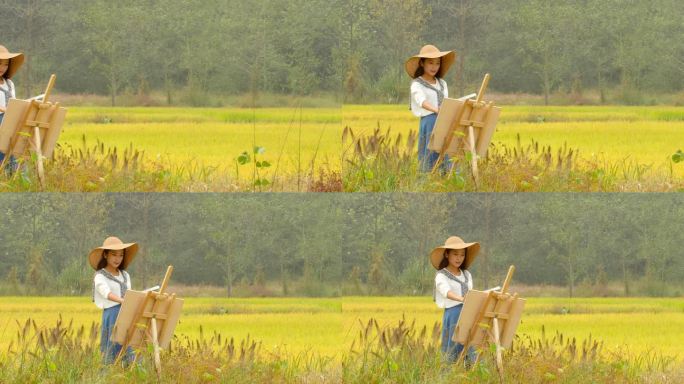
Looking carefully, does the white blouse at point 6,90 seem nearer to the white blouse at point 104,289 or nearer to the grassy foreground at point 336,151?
the grassy foreground at point 336,151

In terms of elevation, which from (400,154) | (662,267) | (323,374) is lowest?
(323,374)

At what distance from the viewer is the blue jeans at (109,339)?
16891mm

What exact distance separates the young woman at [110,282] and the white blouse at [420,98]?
310 cm

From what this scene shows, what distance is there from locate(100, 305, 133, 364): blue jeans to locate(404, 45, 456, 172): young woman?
3383 millimetres

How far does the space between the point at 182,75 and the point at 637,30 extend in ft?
16.2

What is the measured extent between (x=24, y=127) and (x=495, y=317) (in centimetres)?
495

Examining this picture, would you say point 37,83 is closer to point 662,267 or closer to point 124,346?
point 124,346

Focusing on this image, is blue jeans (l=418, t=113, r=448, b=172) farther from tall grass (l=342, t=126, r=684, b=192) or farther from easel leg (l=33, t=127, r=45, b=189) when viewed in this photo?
easel leg (l=33, t=127, r=45, b=189)

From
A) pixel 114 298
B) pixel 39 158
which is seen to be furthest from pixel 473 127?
pixel 39 158

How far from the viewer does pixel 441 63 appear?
56.9 feet

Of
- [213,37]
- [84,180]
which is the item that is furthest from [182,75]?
[84,180]

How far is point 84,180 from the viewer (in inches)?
690

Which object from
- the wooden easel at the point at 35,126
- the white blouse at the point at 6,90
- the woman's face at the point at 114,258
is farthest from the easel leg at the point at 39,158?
the woman's face at the point at 114,258

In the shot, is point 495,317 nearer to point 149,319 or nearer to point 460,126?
point 460,126
